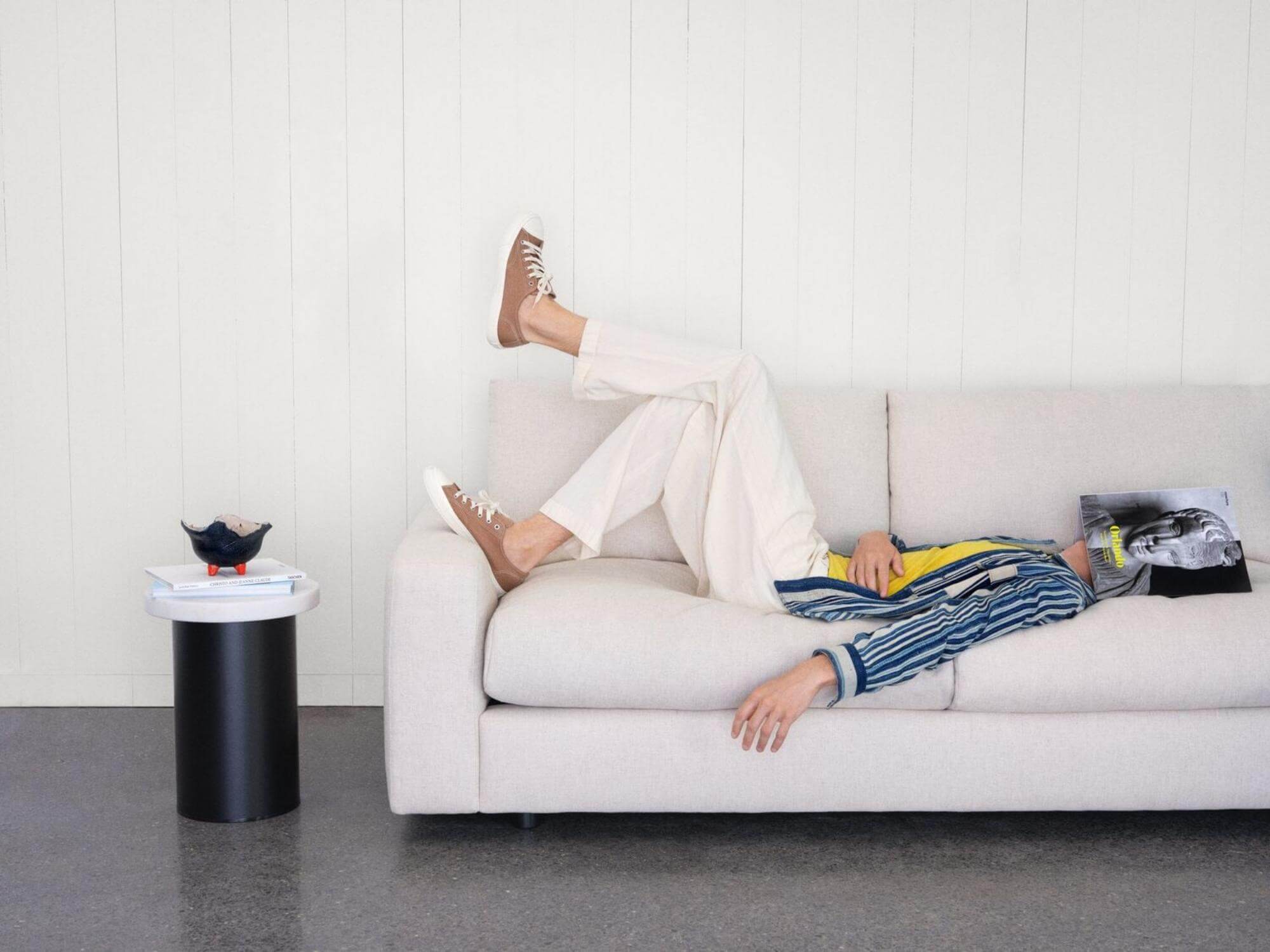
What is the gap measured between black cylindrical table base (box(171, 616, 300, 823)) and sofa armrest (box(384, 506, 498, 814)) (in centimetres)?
30

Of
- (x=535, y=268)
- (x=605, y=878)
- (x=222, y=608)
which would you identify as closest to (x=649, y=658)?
(x=605, y=878)

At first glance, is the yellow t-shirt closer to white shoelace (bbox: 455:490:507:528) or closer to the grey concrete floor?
the grey concrete floor

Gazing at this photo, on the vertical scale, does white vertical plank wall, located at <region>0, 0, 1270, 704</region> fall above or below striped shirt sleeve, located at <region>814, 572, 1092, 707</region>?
above

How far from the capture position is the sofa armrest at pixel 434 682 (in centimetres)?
192

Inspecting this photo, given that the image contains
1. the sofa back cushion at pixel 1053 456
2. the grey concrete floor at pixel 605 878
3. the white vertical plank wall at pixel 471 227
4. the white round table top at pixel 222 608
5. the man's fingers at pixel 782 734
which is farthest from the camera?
the white vertical plank wall at pixel 471 227

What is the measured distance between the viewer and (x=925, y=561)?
89.7 inches

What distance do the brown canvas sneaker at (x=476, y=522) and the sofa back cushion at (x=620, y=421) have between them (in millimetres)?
338

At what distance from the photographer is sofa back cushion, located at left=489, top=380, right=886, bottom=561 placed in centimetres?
254

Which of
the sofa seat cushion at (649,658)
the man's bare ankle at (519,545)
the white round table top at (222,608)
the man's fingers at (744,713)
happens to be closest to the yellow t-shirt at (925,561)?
the sofa seat cushion at (649,658)

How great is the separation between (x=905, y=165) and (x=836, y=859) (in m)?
1.88

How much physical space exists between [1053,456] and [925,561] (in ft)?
1.76

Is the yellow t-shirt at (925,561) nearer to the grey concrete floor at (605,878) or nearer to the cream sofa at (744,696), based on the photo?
the cream sofa at (744,696)

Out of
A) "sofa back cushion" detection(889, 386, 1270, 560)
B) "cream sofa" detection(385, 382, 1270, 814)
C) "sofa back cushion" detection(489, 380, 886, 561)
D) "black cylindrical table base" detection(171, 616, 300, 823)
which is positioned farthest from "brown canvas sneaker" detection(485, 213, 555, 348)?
"sofa back cushion" detection(889, 386, 1270, 560)

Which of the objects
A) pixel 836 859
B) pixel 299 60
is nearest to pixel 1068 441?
pixel 836 859
